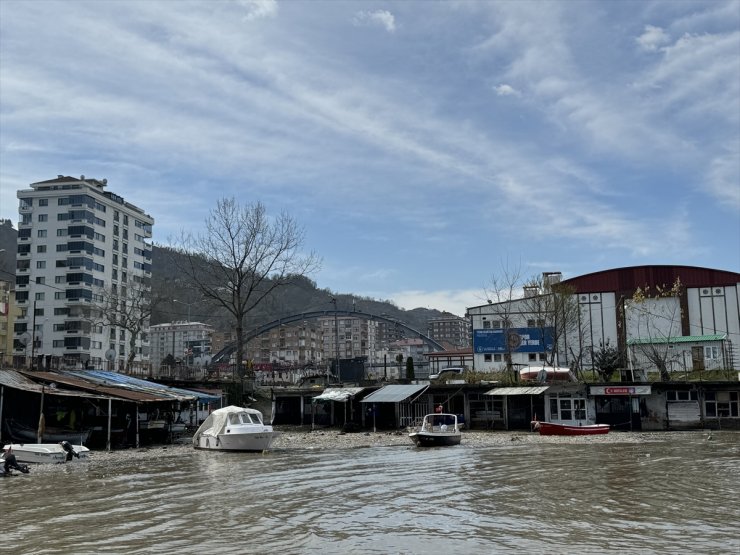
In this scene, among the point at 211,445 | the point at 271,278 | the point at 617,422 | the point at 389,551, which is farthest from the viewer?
the point at 271,278

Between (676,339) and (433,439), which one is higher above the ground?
(676,339)

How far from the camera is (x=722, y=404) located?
4875cm

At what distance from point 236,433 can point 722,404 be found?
112 feet

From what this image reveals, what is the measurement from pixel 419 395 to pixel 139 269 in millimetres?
85246

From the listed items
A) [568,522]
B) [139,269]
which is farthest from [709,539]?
[139,269]

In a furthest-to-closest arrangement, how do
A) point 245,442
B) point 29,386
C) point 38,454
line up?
point 245,442 < point 29,386 < point 38,454

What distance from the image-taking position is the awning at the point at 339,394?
52.0m

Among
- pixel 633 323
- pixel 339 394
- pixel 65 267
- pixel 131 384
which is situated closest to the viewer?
pixel 131 384

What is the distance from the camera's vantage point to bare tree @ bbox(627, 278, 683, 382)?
6125 cm

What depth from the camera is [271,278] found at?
59688 mm

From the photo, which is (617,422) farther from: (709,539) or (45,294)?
(45,294)

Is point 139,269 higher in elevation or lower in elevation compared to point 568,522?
higher

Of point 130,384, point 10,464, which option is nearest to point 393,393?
point 130,384

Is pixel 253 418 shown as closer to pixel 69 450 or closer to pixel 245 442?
pixel 245 442
